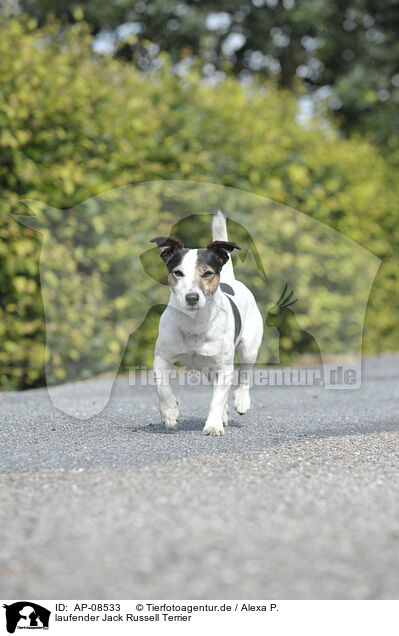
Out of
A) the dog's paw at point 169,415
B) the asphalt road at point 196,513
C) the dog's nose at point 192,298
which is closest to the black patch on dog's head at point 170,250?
the dog's nose at point 192,298

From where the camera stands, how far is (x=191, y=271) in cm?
410

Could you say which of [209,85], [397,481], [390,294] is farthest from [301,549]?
[390,294]

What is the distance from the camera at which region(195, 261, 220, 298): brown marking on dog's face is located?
412cm

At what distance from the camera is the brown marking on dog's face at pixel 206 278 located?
13.5ft

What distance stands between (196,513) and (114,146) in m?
5.79

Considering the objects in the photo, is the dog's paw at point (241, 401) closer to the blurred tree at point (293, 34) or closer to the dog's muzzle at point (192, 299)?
the dog's muzzle at point (192, 299)

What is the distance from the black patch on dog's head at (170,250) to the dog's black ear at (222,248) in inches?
6.7

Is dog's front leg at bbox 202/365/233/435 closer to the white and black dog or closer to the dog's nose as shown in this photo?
the white and black dog

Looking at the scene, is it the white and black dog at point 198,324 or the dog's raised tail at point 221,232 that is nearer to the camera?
the white and black dog at point 198,324
